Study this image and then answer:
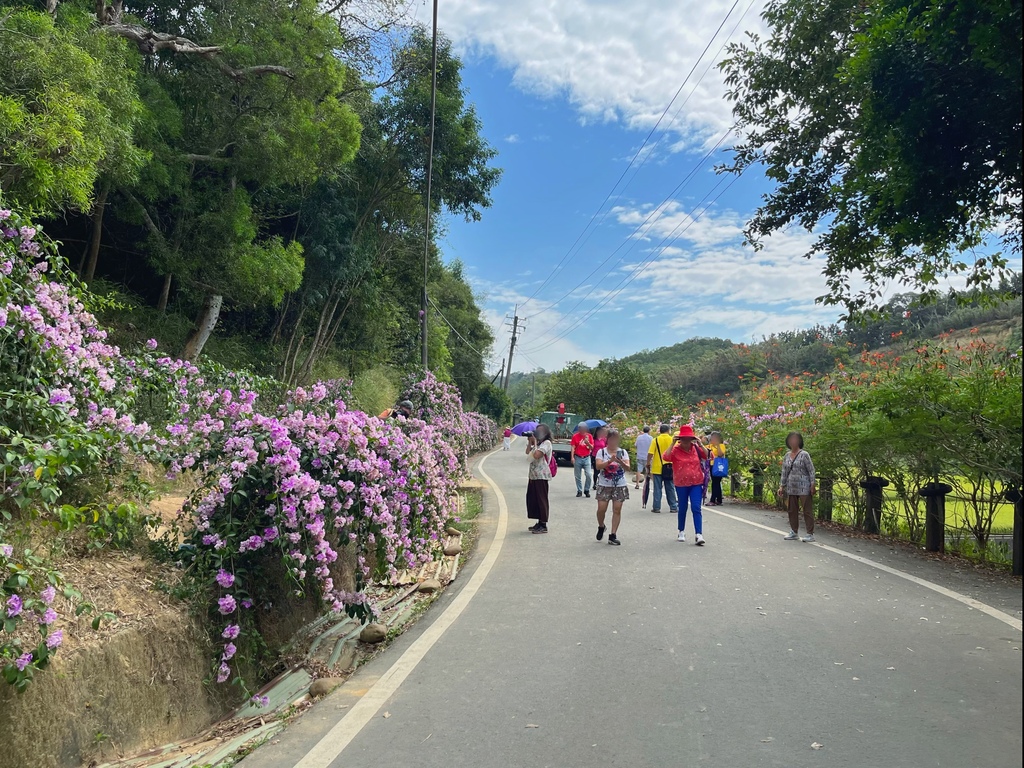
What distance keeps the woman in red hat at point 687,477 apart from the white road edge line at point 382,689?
3.17 m

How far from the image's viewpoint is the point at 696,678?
453 centimetres

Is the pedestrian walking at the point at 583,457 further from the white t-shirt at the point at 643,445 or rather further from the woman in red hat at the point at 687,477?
the woman in red hat at the point at 687,477

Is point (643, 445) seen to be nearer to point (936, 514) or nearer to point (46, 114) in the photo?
point (936, 514)

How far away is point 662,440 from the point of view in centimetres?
1277

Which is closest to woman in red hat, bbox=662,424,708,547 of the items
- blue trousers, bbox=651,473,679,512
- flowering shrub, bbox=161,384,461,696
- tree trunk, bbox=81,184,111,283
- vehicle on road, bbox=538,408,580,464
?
blue trousers, bbox=651,473,679,512

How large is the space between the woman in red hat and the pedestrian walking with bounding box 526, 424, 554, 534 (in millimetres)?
1852

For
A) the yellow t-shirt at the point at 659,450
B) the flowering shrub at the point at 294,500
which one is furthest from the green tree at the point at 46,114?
the yellow t-shirt at the point at 659,450

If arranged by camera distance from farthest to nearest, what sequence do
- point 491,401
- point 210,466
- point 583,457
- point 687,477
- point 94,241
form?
point 491,401 → point 583,457 → point 94,241 → point 687,477 → point 210,466

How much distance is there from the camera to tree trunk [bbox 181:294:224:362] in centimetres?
1464

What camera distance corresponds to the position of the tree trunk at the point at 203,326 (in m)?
14.6

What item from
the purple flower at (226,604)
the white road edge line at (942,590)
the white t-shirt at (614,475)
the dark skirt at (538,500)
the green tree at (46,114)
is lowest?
the white road edge line at (942,590)

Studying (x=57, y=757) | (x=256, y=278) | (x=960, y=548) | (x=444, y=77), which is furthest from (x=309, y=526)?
(x=444, y=77)

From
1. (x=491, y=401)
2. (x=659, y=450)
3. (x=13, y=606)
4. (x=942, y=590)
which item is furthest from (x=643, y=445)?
(x=491, y=401)

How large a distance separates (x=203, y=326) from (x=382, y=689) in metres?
12.2
